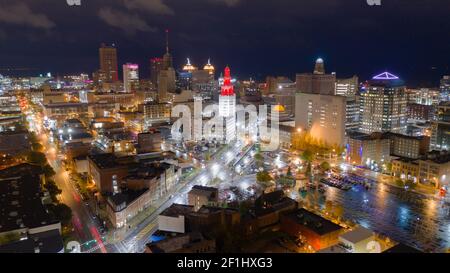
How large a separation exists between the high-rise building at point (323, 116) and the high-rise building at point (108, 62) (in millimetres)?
22850

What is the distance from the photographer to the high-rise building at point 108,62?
108 feet

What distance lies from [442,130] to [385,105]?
7.49 feet

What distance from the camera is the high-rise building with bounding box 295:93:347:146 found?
1224cm

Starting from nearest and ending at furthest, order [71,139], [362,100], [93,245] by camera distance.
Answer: [93,245] < [71,139] < [362,100]

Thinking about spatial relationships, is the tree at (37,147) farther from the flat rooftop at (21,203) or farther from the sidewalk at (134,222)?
the sidewalk at (134,222)

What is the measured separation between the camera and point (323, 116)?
42.4 feet

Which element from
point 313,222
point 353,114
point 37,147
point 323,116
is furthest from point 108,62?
point 313,222

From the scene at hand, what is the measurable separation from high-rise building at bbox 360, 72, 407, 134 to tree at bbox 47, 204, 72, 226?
1089cm

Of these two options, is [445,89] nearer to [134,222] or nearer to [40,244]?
[134,222]

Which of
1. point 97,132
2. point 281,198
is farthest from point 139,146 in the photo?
point 281,198

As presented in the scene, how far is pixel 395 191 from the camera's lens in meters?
8.72
